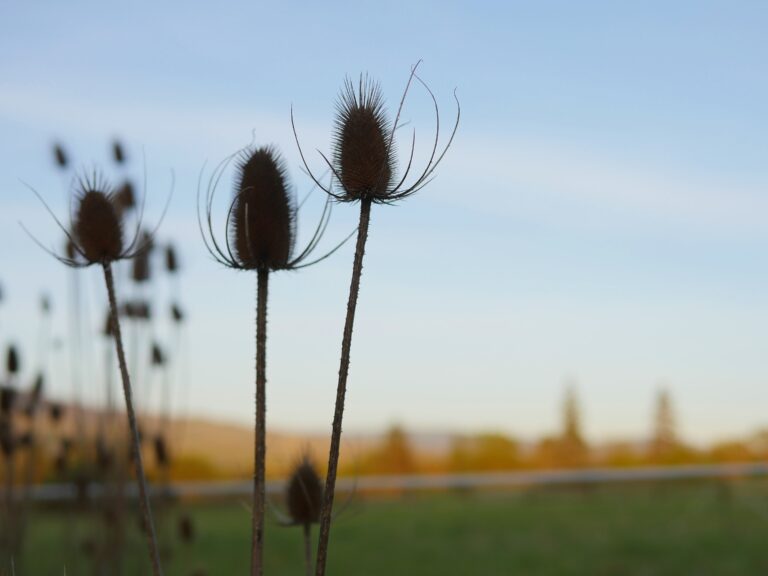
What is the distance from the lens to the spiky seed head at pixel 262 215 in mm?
1671

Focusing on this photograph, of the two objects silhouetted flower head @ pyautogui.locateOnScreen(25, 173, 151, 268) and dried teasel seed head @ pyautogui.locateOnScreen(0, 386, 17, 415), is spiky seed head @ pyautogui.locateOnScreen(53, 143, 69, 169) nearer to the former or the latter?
dried teasel seed head @ pyautogui.locateOnScreen(0, 386, 17, 415)

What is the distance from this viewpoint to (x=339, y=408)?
1.46m

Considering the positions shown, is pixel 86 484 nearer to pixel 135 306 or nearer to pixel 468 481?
pixel 135 306

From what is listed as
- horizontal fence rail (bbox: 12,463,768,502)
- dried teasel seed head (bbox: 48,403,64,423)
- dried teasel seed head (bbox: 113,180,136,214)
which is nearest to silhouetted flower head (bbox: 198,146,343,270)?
dried teasel seed head (bbox: 113,180,136,214)

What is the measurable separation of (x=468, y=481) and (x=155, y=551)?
1205cm

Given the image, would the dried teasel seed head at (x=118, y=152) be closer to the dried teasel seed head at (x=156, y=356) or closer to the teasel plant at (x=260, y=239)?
the dried teasel seed head at (x=156, y=356)

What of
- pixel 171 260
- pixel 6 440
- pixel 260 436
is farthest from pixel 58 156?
pixel 260 436

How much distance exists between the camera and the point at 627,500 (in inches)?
476

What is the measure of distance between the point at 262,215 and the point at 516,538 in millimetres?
8073

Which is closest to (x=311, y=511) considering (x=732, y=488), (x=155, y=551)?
(x=155, y=551)

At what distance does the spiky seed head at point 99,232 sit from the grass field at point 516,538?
13.1 feet

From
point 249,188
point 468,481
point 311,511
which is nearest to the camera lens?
point 249,188

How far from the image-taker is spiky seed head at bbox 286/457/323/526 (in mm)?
2148

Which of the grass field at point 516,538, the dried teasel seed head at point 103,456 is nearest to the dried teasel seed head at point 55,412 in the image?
the dried teasel seed head at point 103,456
